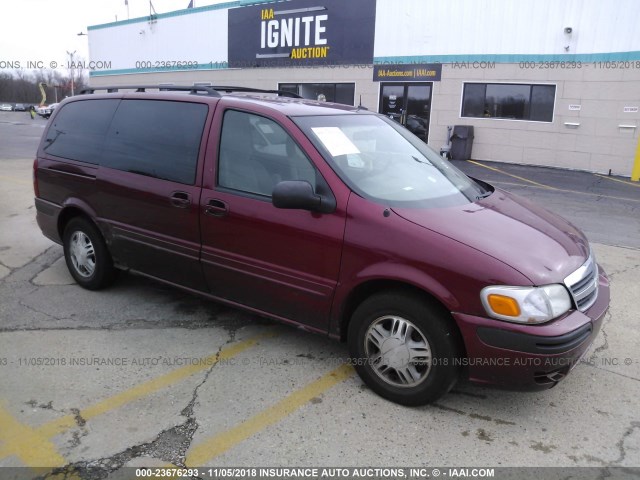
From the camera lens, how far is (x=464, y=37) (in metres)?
16.0

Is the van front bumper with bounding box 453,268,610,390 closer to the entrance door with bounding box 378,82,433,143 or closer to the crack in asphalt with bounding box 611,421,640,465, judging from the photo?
the crack in asphalt with bounding box 611,421,640,465

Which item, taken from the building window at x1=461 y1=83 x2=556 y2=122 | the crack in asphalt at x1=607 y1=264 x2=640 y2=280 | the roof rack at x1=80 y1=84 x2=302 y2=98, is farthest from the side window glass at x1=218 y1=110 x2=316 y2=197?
the building window at x1=461 y1=83 x2=556 y2=122

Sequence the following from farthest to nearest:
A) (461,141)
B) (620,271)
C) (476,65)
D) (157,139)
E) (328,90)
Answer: (328,90), (461,141), (476,65), (620,271), (157,139)

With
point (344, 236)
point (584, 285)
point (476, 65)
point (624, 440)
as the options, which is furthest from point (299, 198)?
point (476, 65)

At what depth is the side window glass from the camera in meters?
3.40

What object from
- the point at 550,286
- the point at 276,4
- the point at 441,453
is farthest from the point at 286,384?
the point at 276,4

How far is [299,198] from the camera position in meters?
3.11

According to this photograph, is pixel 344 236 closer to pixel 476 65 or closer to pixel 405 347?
pixel 405 347

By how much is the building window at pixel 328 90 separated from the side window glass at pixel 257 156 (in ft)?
50.6

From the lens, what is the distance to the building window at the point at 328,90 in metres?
19.0

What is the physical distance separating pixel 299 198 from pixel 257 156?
658 millimetres

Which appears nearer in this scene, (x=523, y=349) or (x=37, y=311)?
(x=523, y=349)

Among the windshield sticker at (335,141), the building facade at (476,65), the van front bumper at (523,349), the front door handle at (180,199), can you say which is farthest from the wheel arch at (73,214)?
the building facade at (476,65)

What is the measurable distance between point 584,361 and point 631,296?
5.35 feet
